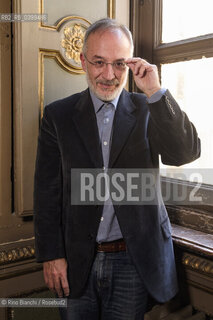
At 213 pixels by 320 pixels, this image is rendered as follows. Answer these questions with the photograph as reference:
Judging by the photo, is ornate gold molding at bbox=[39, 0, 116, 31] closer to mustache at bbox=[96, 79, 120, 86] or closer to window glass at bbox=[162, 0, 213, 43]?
window glass at bbox=[162, 0, 213, 43]

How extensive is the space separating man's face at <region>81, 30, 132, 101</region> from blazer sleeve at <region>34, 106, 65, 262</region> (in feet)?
0.76

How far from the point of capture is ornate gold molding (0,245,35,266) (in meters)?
1.59

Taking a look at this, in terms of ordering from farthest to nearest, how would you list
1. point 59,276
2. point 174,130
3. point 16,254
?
point 16,254
point 59,276
point 174,130

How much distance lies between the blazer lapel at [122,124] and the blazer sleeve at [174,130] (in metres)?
0.13

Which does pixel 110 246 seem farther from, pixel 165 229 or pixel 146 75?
pixel 146 75

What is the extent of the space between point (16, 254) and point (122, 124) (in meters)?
0.74

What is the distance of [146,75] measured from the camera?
49.7 inches

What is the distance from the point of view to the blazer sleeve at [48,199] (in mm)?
1400

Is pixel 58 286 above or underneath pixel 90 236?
underneath

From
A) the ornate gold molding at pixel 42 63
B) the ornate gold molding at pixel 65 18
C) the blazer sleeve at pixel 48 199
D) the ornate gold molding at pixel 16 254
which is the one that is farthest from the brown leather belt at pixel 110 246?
the ornate gold molding at pixel 65 18

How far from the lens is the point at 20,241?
168 cm

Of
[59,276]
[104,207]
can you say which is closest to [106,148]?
[104,207]

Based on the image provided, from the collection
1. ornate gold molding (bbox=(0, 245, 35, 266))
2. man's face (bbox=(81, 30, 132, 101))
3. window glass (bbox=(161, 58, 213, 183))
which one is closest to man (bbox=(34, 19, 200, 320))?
man's face (bbox=(81, 30, 132, 101))

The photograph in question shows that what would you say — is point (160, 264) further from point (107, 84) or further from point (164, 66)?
point (164, 66)
